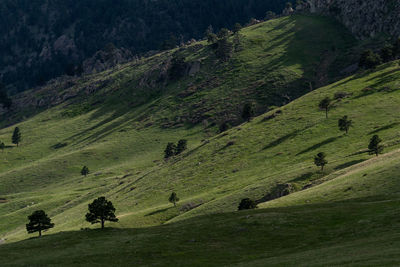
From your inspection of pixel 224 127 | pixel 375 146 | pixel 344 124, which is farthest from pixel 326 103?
pixel 224 127

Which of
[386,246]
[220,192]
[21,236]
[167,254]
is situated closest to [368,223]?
[386,246]

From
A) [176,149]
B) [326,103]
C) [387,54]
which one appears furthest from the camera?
[387,54]

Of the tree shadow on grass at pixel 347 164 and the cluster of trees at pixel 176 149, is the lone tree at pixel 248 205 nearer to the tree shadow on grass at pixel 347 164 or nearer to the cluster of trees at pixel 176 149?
the tree shadow on grass at pixel 347 164

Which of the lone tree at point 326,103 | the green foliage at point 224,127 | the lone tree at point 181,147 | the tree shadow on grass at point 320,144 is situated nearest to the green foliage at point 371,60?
the lone tree at point 326,103

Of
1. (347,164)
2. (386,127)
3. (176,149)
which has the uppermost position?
→ (176,149)

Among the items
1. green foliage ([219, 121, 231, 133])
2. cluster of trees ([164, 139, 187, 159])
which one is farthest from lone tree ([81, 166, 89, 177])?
green foliage ([219, 121, 231, 133])

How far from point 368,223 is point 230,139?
103 meters

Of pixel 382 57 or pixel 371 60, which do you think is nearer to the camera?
pixel 371 60

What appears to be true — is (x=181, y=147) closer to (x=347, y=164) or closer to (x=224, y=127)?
(x=224, y=127)

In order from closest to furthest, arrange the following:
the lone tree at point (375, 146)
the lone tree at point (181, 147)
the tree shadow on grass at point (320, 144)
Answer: the lone tree at point (375, 146)
the tree shadow on grass at point (320, 144)
the lone tree at point (181, 147)

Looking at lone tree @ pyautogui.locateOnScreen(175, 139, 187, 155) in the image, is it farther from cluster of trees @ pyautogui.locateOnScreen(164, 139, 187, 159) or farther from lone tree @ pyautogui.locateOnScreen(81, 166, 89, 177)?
lone tree @ pyautogui.locateOnScreen(81, 166, 89, 177)

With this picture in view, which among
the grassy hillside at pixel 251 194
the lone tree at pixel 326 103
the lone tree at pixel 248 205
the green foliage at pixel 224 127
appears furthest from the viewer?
the green foliage at pixel 224 127

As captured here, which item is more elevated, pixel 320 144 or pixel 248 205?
pixel 320 144

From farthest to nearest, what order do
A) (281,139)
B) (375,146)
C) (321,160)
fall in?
(281,139)
(375,146)
(321,160)
